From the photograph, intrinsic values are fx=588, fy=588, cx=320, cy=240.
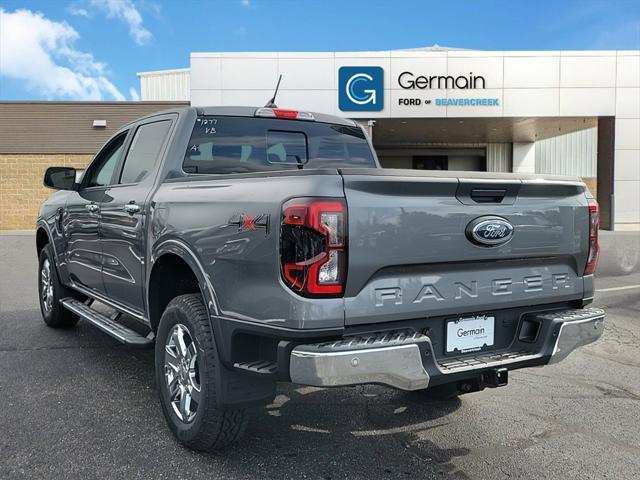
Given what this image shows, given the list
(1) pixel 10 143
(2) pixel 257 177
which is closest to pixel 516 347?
(2) pixel 257 177

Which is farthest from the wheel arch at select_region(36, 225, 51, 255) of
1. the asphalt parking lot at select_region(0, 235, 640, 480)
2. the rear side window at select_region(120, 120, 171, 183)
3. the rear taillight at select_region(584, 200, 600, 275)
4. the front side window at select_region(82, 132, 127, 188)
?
the rear taillight at select_region(584, 200, 600, 275)

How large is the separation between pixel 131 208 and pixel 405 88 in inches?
739

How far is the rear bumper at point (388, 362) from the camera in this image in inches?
97.1

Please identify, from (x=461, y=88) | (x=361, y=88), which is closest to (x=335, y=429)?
(x=361, y=88)

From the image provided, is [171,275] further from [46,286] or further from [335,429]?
[46,286]

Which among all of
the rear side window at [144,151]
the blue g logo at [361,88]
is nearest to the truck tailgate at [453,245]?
the rear side window at [144,151]

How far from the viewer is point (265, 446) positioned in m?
3.29

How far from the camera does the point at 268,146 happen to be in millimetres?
4246

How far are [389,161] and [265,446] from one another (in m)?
28.6

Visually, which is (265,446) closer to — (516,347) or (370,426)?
(370,426)

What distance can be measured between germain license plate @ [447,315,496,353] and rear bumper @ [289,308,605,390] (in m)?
0.05

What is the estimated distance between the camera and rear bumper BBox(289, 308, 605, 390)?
2467 millimetres

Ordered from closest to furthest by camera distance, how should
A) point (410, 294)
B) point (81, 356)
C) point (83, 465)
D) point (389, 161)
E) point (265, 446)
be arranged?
1. point (410, 294)
2. point (83, 465)
3. point (265, 446)
4. point (81, 356)
5. point (389, 161)

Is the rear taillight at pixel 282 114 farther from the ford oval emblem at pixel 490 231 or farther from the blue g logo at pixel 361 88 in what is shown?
the blue g logo at pixel 361 88
